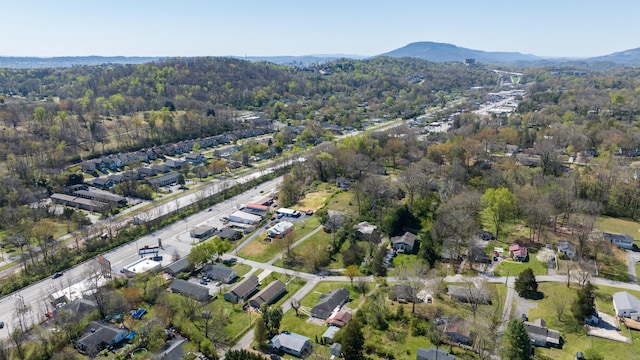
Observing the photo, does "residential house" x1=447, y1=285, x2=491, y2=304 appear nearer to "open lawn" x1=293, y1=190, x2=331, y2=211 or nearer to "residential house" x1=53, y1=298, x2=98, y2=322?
"open lawn" x1=293, y1=190, x2=331, y2=211

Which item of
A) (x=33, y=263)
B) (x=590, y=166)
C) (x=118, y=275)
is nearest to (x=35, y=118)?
(x=33, y=263)

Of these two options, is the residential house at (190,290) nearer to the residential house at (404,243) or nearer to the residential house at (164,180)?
the residential house at (404,243)

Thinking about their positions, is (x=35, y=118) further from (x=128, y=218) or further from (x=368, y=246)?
(x=368, y=246)

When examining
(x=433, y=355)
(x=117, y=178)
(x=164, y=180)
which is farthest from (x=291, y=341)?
(x=117, y=178)

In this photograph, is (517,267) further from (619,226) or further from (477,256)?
(619,226)

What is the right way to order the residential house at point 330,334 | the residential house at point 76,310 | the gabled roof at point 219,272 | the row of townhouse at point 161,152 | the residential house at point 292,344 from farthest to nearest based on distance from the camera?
1. the row of townhouse at point 161,152
2. the gabled roof at point 219,272
3. the residential house at point 76,310
4. the residential house at point 330,334
5. the residential house at point 292,344

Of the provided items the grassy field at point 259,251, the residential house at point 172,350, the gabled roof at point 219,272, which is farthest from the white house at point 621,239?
the residential house at point 172,350
